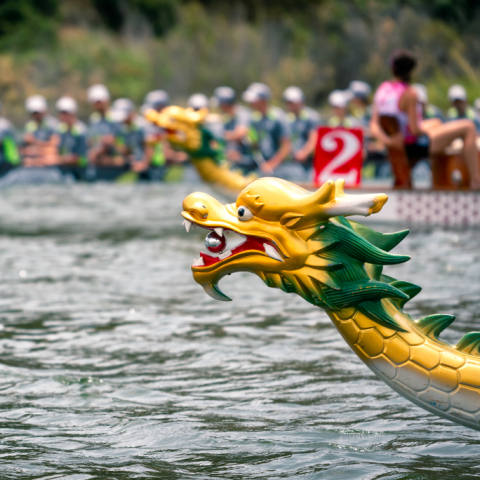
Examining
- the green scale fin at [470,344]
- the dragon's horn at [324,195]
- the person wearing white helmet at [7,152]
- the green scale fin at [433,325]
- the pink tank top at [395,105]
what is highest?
the pink tank top at [395,105]

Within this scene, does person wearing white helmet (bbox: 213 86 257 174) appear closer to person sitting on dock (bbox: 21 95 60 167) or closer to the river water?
person sitting on dock (bbox: 21 95 60 167)

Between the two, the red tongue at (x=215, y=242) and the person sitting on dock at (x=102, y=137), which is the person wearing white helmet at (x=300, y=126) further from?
the red tongue at (x=215, y=242)

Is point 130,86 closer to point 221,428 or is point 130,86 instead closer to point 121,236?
point 121,236

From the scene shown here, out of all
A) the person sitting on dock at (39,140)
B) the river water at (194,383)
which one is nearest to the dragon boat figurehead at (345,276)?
the river water at (194,383)

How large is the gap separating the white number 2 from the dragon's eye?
246 inches

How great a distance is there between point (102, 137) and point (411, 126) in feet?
36.7

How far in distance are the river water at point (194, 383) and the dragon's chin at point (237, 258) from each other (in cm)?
Result: 70

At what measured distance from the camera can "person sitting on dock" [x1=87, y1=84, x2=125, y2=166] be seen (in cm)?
1931

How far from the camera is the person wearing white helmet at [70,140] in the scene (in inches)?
746

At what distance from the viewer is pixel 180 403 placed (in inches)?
164

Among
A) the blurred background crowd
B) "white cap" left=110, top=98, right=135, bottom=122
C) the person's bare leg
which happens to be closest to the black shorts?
the person's bare leg

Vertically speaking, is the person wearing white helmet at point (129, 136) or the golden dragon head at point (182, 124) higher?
the golden dragon head at point (182, 124)

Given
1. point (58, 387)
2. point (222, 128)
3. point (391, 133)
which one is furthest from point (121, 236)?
point (222, 128)

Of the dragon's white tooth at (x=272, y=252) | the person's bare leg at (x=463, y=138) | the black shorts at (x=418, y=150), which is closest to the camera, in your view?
the dragon's white tooth at (x=272, y=252)
